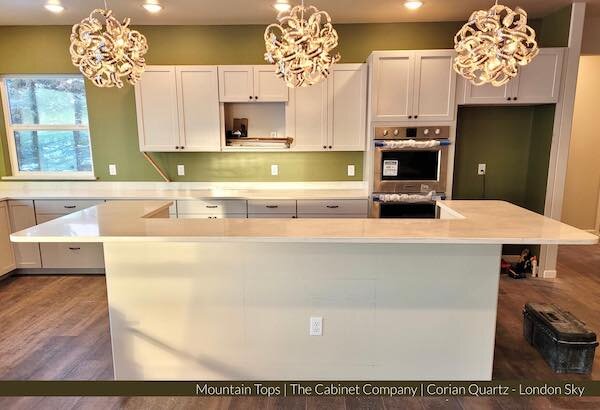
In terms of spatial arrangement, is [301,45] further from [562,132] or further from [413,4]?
[562,132]

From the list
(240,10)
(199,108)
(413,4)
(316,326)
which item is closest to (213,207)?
(199,108)

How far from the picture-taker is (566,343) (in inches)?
91.5

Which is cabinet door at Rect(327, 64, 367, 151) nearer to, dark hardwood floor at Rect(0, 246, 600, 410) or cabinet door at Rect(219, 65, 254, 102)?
cabinet door at Rect(219, 65, 254, 102)

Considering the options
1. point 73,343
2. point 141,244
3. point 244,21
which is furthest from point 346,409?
point 244,21

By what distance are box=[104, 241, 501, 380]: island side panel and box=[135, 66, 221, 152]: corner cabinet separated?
219 cm

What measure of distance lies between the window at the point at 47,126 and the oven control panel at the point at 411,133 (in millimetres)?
3448

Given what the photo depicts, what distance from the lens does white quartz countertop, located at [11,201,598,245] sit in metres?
1.85

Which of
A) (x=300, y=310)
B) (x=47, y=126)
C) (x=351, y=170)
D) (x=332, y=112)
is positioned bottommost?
(x=300, y=310)

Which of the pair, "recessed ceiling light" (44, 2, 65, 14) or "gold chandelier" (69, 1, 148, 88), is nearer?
"gold chandelier" (69, 1, 148, 88)

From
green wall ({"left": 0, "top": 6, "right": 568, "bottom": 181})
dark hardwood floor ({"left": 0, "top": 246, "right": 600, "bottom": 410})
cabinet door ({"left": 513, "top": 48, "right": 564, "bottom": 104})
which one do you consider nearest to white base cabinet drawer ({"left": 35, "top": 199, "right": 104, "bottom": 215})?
green wall ({"left": 0, "top": 6, "right": 568, "bottom": 181})

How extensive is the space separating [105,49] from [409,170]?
9.18ft

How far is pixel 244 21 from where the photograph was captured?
13.1 feet

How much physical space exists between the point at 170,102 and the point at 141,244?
92.7 inches

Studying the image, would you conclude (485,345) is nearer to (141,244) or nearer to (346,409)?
(346,409)
